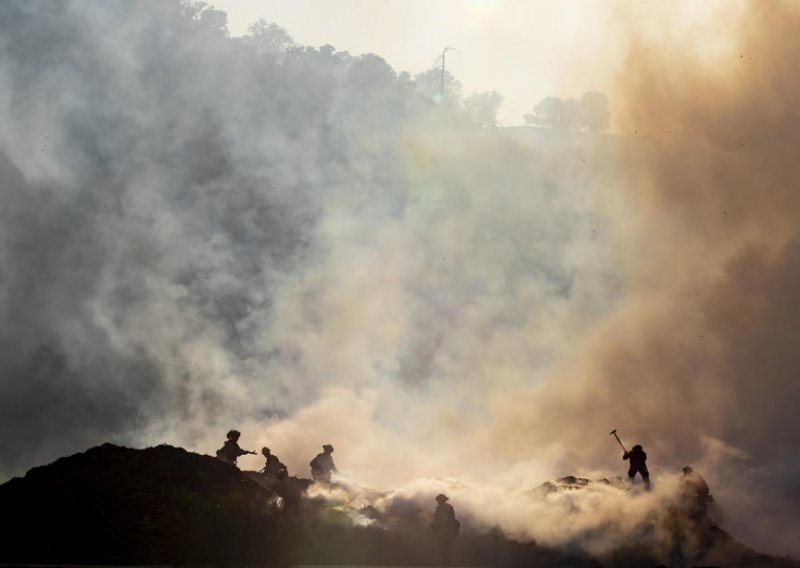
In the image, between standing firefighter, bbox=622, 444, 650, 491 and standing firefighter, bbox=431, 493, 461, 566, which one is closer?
standing firefighter, bbox=622, 444, 650, 491

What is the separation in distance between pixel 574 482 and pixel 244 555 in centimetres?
2259

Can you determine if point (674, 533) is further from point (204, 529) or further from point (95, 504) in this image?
point (95, 504)

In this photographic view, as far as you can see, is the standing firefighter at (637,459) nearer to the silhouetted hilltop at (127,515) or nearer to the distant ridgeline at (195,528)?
the distant ridgeline at (195,528)

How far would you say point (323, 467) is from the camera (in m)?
46.6

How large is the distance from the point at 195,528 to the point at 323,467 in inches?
639

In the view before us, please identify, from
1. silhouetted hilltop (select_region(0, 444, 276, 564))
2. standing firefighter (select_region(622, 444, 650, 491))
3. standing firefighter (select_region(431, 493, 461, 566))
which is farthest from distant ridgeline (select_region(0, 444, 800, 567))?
standing firefighter (select_region(622, 444, 650, 491))

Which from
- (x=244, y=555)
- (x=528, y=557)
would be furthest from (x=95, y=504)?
(x=528, y=557)

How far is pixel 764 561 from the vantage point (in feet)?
132

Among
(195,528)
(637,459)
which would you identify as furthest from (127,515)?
(637,459)

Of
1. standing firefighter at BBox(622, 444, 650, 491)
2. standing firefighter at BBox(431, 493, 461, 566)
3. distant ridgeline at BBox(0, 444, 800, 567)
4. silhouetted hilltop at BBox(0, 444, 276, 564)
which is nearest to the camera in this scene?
silhouetted hilltop at BBox(0, 444, 276, 564)

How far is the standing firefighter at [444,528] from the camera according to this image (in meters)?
37.7

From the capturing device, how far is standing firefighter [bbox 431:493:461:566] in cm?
3766

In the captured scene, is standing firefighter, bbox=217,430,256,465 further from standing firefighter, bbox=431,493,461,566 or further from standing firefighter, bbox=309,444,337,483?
standing firefighter, bbox=431,493,461,566

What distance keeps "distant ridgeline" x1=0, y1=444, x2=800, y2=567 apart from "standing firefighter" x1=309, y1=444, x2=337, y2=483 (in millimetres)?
3458
